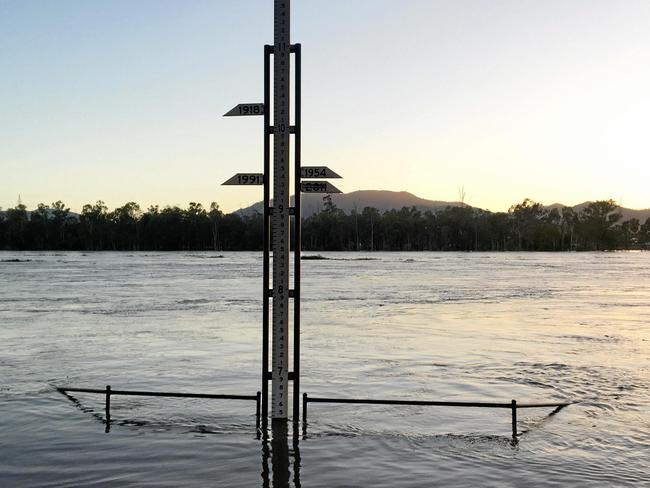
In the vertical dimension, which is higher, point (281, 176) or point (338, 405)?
point (281, 176)

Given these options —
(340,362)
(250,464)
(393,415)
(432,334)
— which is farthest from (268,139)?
(432,334)

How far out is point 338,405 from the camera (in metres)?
11.8

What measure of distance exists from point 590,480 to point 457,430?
2.57 metres

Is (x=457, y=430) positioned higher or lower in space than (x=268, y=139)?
lower

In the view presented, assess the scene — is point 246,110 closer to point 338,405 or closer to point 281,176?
point 281,176

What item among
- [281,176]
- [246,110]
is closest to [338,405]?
[281,176]

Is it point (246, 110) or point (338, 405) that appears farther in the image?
point (338, 405)

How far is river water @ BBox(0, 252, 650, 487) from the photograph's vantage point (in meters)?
8.08

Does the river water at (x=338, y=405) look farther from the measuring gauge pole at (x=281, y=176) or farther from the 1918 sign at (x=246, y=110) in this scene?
the 1918 sign at (x=246, y=110)

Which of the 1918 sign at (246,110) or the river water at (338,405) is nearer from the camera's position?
the river water at (338,405)

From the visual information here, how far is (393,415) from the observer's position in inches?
436

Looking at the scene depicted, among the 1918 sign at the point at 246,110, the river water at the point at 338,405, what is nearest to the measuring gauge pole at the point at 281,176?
the 1918 sign at the point at 246,110

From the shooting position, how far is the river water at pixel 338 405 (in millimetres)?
8078

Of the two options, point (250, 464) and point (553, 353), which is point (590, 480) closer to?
point (250, 464)
